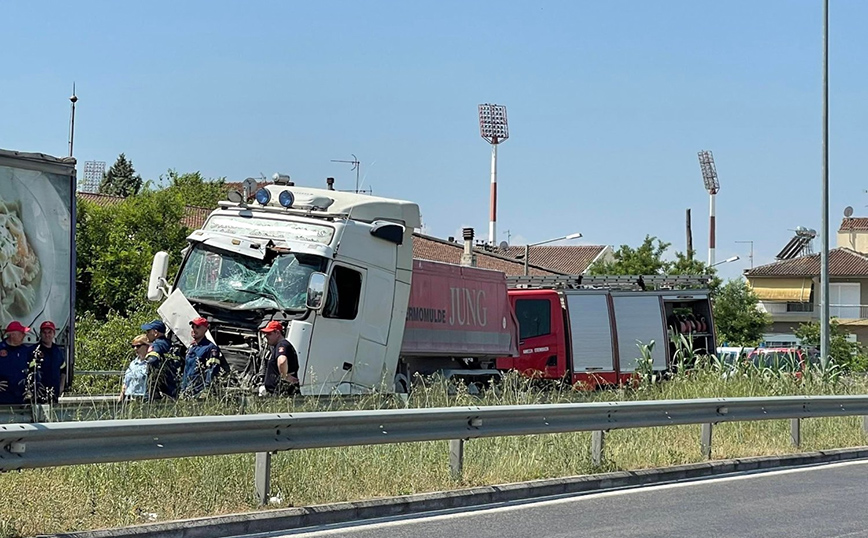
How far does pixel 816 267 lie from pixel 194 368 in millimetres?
74615

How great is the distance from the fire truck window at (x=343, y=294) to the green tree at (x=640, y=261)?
44.9 m

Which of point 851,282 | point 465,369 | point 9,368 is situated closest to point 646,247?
point 851,282

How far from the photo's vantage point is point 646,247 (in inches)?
2437

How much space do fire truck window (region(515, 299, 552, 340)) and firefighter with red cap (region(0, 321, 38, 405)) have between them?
1251cm

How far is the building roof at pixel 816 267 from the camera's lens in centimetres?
8069

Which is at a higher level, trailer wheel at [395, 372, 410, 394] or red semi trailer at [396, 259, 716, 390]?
red semi trailer at [396, 259, 716, 390]

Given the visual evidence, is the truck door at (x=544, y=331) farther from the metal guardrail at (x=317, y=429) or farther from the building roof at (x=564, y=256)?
the building roof at (x=564, y=256)

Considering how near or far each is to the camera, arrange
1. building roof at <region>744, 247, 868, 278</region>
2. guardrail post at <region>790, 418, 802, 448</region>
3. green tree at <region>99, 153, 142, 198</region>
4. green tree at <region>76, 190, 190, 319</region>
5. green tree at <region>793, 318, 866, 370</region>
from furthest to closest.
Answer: green tree at <region>99, 153, 142, 198</region>
building roof at <region>744, 247, 868, 278</region>
green tree at <region>793, 318, 866, 370</region>
green tree at <region>76, 190, 190, 319</region>
guardrail post at <region>790, 418, 802, 448</region>

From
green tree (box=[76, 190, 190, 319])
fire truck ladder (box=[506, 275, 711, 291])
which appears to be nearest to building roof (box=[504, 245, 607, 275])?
green tree (box=[76, 190, 190, 319])

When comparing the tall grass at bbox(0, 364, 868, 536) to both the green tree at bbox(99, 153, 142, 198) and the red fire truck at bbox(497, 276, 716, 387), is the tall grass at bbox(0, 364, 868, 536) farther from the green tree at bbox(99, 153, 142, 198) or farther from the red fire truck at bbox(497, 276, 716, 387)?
the green tree at bbox(99, 153, 142, 198)

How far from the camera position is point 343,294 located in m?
16.4

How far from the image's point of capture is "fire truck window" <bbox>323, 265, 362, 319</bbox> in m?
16.1

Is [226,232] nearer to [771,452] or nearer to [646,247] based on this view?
[771,452]

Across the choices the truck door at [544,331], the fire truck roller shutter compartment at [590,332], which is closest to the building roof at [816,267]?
the fire truck roller shutter compartment at [590,332]
